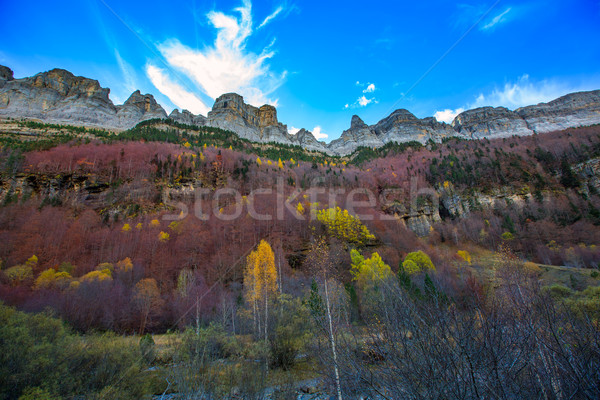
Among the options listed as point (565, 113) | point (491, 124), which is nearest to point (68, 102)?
point (491, 124)

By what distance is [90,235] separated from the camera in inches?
1572

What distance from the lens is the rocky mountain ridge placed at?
360ft

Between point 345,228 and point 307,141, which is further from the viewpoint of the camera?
point 307,141

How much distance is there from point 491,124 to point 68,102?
22617 centimetres

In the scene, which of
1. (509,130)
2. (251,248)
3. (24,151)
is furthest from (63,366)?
(509,130)

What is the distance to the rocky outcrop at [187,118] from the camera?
416ft

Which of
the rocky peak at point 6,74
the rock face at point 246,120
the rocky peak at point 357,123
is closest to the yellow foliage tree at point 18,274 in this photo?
the rock face at point 246,120

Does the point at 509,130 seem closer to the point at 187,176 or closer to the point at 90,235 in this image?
the point at 187,176

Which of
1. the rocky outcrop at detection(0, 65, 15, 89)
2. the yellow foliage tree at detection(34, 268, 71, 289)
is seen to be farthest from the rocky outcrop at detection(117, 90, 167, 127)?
the yellow foliage tree at detection(34, 268, 71, 289)

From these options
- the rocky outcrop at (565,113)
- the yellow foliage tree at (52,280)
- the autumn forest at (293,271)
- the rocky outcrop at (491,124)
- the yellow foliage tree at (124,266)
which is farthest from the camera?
the rocky outcrop at (491,124)

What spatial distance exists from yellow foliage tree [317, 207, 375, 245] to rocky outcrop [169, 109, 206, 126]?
112 m

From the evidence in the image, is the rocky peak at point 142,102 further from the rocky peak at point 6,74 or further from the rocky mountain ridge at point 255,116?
the rocky peak at point 6,74

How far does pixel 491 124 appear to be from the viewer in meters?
131

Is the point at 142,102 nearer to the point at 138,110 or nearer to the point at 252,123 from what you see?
the point at 138,110
